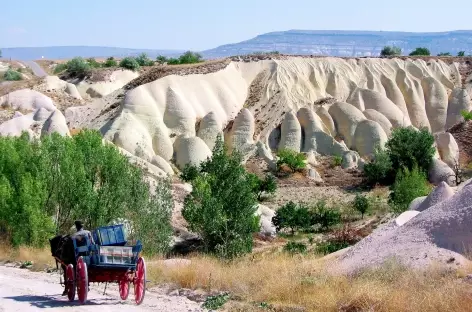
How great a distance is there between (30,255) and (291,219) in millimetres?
19699

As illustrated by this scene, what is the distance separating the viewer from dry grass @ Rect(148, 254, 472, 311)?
10414 millimetres

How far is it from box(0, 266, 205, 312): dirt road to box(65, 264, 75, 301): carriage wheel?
12 cm

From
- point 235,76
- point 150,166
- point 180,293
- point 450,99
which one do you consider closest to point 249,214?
point 180,293

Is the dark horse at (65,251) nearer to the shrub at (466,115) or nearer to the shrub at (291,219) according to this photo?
the shrub at (291,219)

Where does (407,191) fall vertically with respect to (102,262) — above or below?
below

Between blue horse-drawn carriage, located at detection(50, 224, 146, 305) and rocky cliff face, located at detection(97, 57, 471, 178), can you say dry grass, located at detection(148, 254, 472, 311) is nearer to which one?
blue horse-drawn carriage, located at detection(50, 224, 146, 305)

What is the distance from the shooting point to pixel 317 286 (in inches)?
473

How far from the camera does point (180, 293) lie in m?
13.4

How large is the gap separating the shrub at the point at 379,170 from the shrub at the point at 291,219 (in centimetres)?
1157

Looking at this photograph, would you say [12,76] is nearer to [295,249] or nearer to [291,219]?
[291,219]

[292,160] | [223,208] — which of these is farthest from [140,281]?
[292,160]

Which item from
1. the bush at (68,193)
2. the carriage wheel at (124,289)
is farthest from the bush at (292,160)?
the carriage wheel at (124,289)

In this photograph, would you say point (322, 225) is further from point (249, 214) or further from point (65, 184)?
point (65, 184)

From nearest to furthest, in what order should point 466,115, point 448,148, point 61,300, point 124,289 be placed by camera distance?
point 124,289
point 61,300
point 448,148
point 466,115
